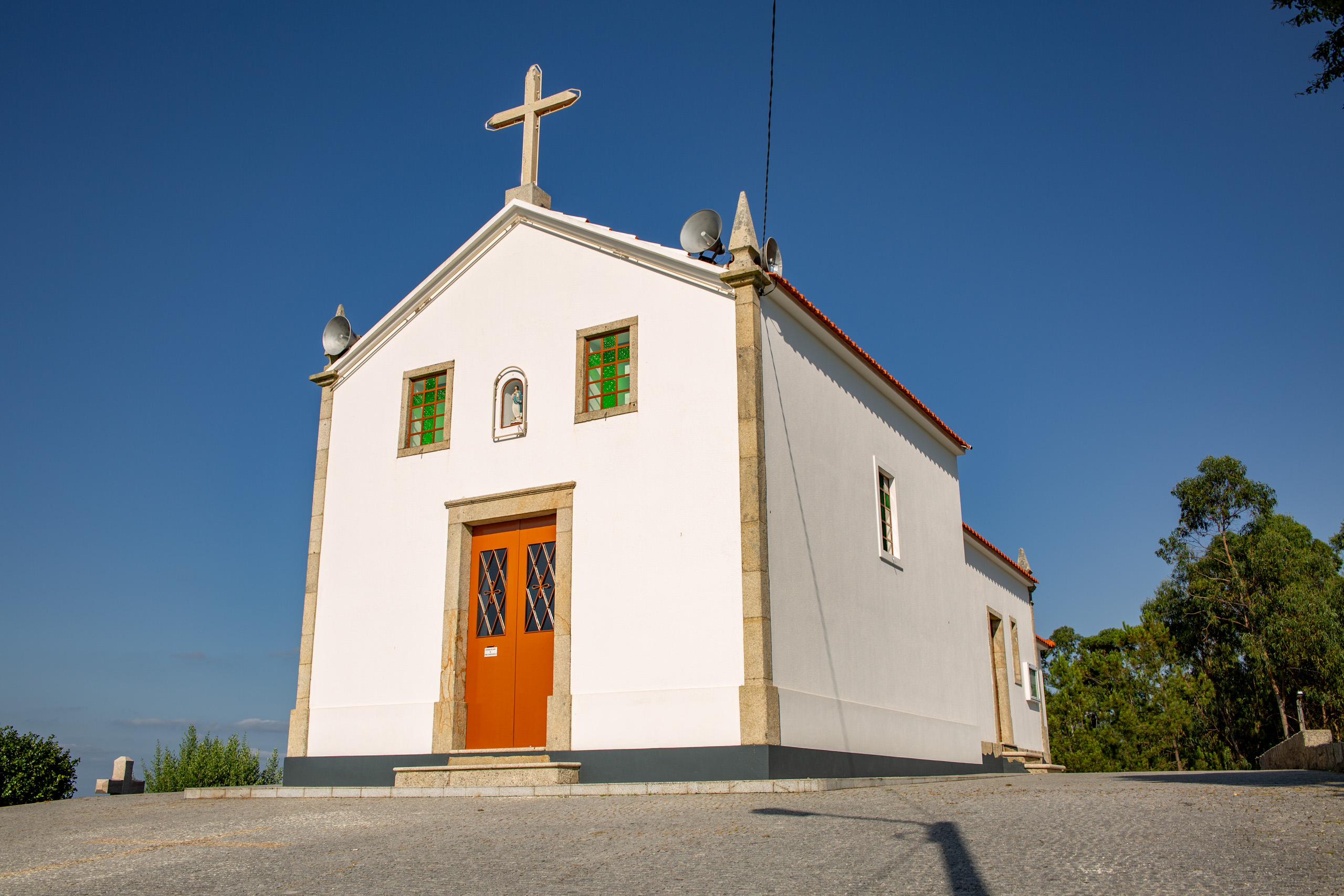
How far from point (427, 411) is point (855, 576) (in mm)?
6163

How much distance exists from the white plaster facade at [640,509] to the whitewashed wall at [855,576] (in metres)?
0.05

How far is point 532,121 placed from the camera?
13.5m

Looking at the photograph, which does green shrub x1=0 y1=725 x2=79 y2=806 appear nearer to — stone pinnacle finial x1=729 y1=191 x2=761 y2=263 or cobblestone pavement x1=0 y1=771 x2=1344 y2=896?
cobblestone pavement x1=0 y1=771 x2=1344 y2=896

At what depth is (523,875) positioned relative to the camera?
4730mm

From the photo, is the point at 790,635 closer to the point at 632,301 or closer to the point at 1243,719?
the point at 632,301

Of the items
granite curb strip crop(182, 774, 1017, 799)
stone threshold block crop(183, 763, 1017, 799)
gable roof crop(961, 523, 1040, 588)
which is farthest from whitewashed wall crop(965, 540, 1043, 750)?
granite curb strip crop(182, 774, 1017, 799)

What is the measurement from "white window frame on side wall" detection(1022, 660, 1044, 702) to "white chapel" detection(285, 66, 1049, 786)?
8.63 m

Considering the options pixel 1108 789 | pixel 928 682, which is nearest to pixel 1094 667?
pixel 928 682

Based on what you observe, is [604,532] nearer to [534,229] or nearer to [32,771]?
[534,229]

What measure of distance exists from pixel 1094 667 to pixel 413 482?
28117 millimetres

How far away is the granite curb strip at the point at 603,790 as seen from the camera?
8.61m

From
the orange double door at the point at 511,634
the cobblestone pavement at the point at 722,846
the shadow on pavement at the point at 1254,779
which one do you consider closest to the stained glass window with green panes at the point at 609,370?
the orange double door at the point at 511,634

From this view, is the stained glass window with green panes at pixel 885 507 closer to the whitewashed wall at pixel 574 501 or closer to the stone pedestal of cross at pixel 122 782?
the whitewashed wall at pixel 574 501

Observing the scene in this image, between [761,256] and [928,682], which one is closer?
[761,256]
